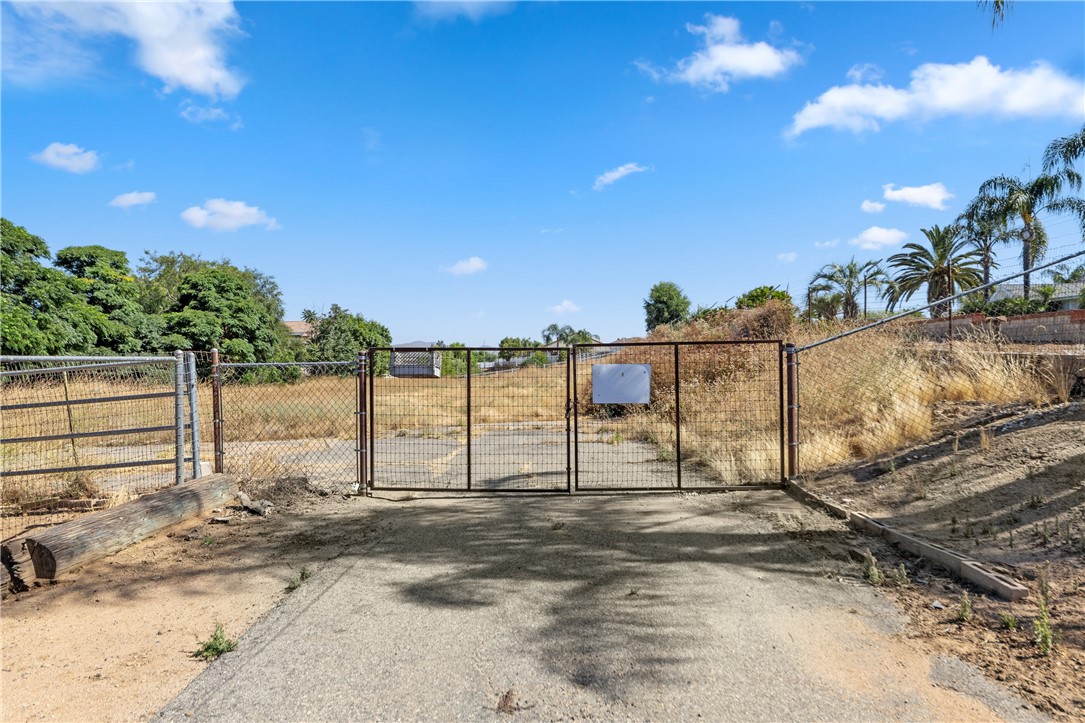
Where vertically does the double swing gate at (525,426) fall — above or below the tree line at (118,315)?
below

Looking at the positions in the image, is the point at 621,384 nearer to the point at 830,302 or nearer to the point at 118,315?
the point at 118,315

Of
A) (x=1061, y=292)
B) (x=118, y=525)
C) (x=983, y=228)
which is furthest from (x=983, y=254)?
(x=118, y=525)

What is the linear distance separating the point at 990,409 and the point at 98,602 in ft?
36.2

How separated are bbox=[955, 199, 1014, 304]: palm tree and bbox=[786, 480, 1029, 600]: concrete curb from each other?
95.4ft

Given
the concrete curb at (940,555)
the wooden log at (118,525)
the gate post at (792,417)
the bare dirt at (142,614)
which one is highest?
the gate post at (792,417)

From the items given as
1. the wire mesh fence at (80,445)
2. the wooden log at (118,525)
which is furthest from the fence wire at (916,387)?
the wire mesh fence at (80,445)

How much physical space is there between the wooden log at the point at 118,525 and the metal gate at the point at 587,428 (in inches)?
83.5

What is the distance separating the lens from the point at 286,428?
601 inches

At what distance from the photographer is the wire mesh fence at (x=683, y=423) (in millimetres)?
8984

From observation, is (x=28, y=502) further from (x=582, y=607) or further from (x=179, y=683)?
(x=582, y=607)

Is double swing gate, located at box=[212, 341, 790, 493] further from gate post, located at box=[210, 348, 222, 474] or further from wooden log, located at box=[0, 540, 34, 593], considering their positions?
wooden log, located at box=[0, 540, 34, 593]

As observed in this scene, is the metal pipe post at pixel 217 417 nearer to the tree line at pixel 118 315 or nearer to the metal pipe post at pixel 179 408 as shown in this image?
the metal pipe post at pixel 179 408

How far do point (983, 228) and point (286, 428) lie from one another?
35661mm

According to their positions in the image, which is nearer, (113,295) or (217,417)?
(217,417)
